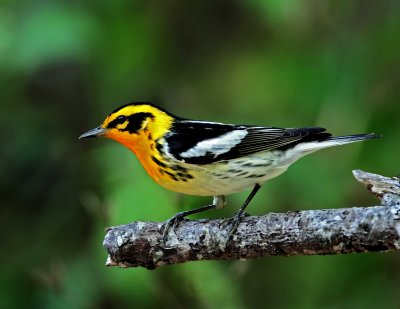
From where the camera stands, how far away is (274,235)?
124 inches

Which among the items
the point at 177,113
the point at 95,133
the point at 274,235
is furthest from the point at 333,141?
the point at 177,113

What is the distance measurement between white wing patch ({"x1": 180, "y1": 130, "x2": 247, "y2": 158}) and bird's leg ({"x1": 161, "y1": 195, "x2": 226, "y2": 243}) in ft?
1.04

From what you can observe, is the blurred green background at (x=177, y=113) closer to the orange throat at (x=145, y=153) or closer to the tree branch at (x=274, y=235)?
the orange throat at (x=145, y=153)

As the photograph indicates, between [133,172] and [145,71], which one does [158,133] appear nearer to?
[133,172]

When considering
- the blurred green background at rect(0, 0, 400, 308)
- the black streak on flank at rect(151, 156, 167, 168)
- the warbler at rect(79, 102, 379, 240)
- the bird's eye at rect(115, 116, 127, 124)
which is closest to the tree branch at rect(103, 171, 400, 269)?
the warbler at rect(79, 102, 379, 240)

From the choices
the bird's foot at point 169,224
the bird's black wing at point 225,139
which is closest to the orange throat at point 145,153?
the bird's black wing at point 225,139

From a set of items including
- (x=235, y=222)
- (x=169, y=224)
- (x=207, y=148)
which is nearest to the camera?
(x=235, y=222)

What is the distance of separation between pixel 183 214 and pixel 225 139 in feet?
1.49

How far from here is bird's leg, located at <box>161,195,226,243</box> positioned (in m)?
3.51

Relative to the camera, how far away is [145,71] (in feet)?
18.5

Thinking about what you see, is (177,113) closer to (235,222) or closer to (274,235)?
(235,222)

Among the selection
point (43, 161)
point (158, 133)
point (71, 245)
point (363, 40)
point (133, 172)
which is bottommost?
point (71, 245)

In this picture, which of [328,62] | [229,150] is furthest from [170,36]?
[229,150]

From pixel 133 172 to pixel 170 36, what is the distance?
1.94m
